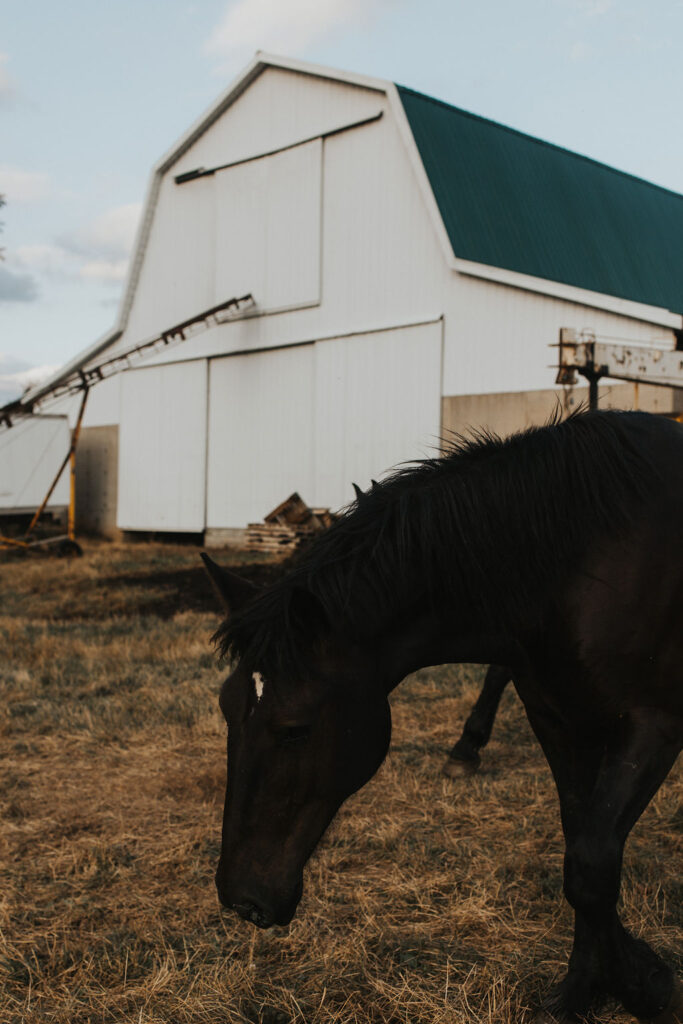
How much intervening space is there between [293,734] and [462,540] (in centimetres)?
62

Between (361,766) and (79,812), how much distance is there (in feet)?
7.98

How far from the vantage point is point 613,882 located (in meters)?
2.17

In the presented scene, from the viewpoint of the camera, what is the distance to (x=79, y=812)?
13.2 ft

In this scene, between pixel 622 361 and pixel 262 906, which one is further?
pixel 622 361

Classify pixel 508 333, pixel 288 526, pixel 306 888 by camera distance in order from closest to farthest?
pixel 306 888 → pixel 508 333 → pixel 288 526

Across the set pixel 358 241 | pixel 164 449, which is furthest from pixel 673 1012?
pixel 164 449

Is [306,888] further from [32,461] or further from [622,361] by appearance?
[32,461]

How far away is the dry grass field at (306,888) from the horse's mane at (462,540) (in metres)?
1.11

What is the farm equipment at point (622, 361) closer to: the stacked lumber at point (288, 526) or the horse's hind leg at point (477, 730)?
the horse's hind leg at point (477, 730)

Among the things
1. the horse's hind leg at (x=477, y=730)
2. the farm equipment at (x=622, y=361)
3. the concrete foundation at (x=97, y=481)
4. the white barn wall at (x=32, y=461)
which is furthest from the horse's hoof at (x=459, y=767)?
the white barn wall at (x=32, y=461)

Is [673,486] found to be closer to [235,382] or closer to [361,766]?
[361,766]

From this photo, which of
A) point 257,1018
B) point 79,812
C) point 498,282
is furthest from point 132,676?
point 498,282

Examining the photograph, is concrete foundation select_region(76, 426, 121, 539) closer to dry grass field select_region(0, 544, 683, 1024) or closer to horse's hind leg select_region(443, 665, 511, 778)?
dry grass field select_region(0, 544, 683, 1024)

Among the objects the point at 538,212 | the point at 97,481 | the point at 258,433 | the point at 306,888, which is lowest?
the point at 306,888
